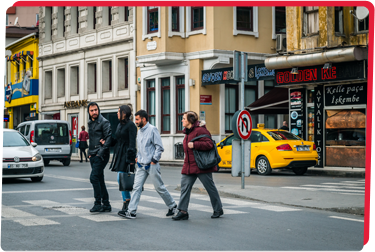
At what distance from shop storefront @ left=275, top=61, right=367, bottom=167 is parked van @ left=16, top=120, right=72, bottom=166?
9.53 m

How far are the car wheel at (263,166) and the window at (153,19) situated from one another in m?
11.5

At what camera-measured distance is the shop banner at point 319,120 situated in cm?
2266

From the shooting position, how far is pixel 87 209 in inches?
414

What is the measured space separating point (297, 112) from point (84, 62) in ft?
55.6

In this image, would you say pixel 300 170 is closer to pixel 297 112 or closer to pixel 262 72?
pixel 297 112

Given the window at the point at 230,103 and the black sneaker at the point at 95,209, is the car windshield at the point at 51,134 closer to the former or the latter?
the window at the point at 230,103

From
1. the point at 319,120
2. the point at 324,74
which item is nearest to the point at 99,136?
the point at 324,74

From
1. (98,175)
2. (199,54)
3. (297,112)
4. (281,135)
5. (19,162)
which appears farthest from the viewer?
(199,54)

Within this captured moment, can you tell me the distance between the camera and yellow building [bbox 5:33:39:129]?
138 ft

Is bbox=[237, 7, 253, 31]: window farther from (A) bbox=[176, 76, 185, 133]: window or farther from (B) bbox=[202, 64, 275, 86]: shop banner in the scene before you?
(A) bbox=[176, 76, 185, 133]: window

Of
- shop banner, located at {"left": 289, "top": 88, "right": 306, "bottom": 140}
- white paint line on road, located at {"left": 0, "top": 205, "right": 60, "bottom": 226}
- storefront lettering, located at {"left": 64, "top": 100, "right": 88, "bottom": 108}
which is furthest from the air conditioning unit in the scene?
white paint line on road, located at {"left": 0, "top": 205, "right": 60, "bottom": 226}

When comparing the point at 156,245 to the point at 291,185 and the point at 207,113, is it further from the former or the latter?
the point at 207,113

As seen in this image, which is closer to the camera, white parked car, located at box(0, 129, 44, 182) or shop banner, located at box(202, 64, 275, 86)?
white parked car, located at box(0, 129, 44, 182)

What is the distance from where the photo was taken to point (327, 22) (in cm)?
2170
